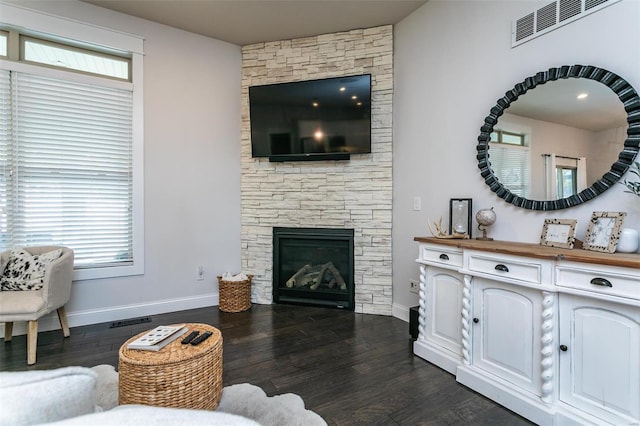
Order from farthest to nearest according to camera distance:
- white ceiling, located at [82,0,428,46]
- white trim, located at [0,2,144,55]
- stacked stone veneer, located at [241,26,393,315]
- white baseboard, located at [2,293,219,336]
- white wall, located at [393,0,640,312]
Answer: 1. stacked stone veneer, located at [241,26,393,315]
2. white ceiling, located at [82,0,428,46]
3. white baseboard, located at [2,293,219,336]
4. white trim, located at [0,2,144,55]
5. white wall, located at [393,0,640,312]

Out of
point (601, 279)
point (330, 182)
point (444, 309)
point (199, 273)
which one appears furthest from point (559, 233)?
point (199, 273)

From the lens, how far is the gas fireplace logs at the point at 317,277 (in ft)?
11.8

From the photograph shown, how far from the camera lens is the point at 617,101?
1.74m

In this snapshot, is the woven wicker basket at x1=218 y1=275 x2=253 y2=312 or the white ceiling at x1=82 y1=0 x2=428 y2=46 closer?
the white ceiling at x1=82 y1=0 x2=428 y2=46

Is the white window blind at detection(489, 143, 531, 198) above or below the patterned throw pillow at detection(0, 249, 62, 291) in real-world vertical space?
above

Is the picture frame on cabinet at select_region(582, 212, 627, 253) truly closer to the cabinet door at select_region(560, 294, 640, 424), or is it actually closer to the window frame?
the cabinet door at select_region(560, 294, 640, 424)

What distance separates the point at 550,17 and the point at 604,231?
1403mm

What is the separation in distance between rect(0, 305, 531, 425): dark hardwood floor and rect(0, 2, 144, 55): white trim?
276 cm

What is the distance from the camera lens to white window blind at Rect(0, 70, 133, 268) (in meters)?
2.77

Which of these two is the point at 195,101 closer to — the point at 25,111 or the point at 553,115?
the point at 25,111

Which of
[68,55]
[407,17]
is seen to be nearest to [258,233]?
[68,55]

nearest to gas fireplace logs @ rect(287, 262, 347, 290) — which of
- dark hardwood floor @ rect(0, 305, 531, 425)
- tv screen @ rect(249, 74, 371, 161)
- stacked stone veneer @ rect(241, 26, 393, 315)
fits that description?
stacked stone veneer @ rect(241, 26, 393, 315)

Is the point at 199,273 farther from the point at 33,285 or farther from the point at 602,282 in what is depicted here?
the point at 602,282

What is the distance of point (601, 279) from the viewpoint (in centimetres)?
147
